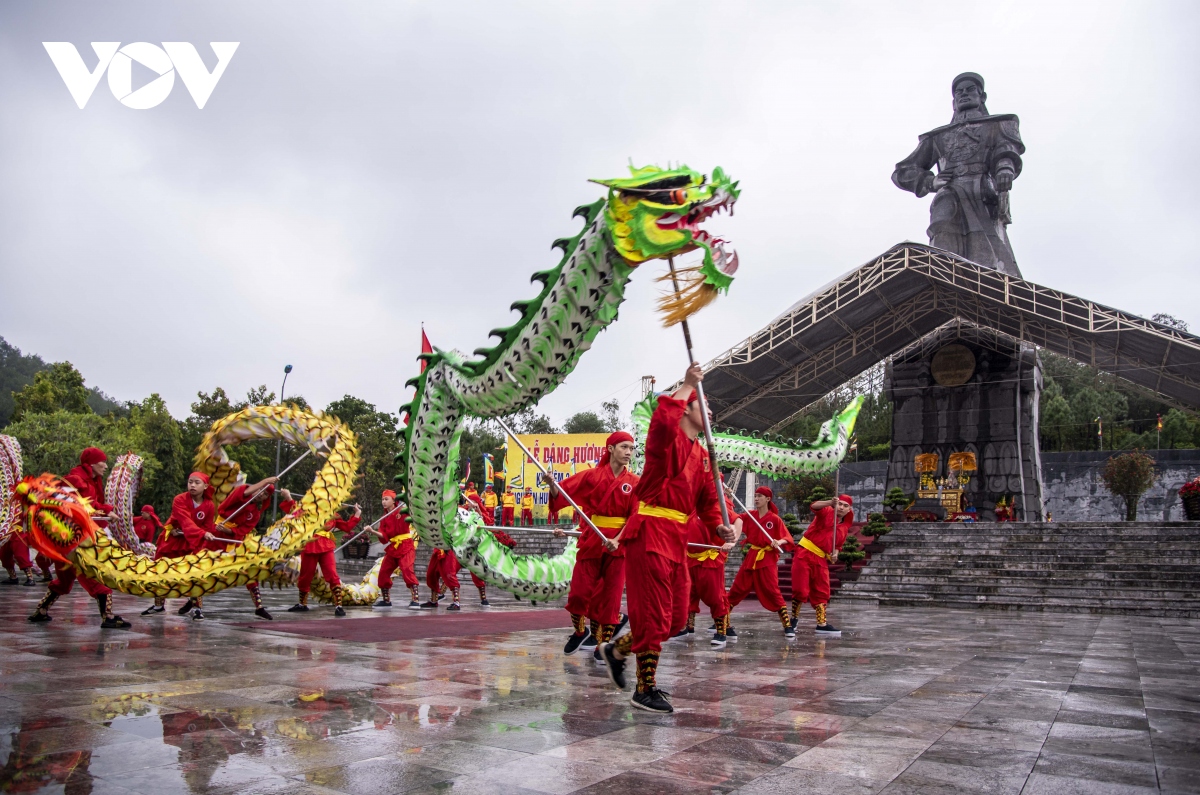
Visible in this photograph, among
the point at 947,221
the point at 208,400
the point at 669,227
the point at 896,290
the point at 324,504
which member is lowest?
the point at 324,504

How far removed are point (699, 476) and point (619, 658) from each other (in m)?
1.05

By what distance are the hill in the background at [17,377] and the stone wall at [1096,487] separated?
1933 inches

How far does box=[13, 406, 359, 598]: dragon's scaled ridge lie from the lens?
264 inches

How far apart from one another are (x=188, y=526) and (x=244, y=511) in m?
0.69

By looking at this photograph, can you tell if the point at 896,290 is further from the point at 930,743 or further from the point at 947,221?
the point at 930,743

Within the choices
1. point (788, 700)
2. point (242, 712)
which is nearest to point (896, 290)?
point (788, 700)

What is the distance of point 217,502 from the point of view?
8453 millimetres

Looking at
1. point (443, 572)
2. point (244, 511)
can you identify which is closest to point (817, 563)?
point (443, 572)

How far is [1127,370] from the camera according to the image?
64.6 feet

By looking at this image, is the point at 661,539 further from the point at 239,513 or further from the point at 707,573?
the point at 239,513

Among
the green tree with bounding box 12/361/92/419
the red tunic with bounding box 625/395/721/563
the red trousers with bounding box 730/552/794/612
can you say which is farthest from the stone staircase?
the green tree with bounding box 12/361/92/419

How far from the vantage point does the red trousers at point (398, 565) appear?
10.4m

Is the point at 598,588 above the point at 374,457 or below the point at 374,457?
below

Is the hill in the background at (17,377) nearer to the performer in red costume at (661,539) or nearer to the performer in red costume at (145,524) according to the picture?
the performer in red costume at (145,524)
